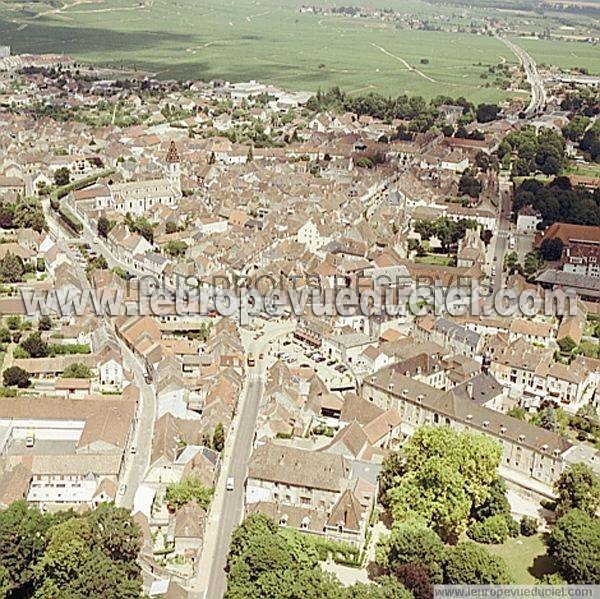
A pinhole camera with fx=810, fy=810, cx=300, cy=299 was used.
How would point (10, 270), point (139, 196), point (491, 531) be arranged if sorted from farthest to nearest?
point (139, 196), point (10, 270), point (491, 531)

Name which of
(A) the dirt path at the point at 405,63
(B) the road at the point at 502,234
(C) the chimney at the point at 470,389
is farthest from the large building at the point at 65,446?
(A) the dirt path at the point at 405,63

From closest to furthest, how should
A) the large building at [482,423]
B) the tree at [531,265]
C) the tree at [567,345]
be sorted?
the large building at [482,423]
the tree at [567,345]
the tree at [531,265]

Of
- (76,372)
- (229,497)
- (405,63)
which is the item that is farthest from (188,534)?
(405,63)

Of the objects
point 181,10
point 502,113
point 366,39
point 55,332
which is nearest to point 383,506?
point 55,332

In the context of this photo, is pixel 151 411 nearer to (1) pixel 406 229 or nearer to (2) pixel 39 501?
(2) pixel 39 501

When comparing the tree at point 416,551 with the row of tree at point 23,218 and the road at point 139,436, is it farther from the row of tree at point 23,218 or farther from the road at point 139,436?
the row of tree at point 23,218

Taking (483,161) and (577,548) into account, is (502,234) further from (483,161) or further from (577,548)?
(577,548)

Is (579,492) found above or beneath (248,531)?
beneath
